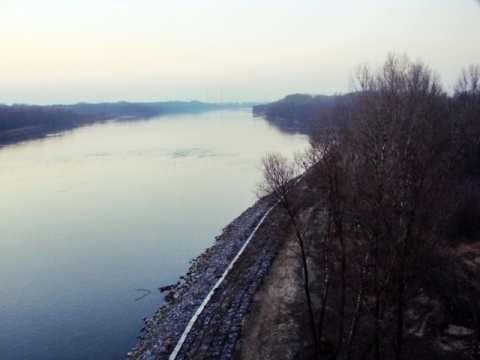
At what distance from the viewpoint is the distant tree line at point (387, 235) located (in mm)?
8117

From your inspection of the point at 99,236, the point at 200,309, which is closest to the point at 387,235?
the point at 200,309

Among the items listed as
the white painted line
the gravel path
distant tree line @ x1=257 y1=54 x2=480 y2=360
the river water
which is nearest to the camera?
distant tree line @ x1=257 y1=54 x2=480 y2=360

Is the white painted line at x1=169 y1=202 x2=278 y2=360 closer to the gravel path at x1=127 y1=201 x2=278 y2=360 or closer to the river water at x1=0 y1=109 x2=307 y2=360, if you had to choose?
the gravel path at x1=127 y1=201 x2=278 y2=360

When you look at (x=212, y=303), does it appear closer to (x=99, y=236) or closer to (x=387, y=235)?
(x=387, y=235)

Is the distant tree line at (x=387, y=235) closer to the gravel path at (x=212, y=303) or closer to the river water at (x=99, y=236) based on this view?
the gravel path at (x=212, y=303)

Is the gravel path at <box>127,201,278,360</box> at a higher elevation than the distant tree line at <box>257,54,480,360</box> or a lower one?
lower

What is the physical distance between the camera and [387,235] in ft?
27.1

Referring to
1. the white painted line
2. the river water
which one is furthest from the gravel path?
the river water

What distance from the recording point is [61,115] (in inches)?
3381

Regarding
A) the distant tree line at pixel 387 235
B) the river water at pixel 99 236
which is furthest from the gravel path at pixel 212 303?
the distant tree line at pixel 387 235

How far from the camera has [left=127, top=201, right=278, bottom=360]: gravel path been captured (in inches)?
414

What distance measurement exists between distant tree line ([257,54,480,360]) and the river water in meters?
6.04

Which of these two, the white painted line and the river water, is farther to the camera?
the river water

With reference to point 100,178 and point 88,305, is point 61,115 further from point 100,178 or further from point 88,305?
point 88,305
